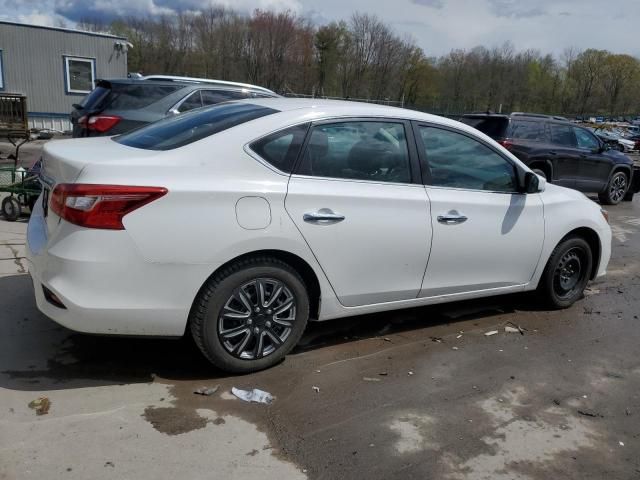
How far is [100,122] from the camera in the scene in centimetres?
743

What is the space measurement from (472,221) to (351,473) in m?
2.17

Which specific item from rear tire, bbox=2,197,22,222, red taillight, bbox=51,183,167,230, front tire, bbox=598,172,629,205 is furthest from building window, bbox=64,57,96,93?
red taillight, bbox=51,183,167,230

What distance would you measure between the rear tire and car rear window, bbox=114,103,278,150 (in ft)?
14.3

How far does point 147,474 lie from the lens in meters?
2.59

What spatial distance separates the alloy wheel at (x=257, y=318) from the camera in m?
3.37

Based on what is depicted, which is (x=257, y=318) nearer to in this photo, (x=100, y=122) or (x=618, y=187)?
(x=100, y=122)

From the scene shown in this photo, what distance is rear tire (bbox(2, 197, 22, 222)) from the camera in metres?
7.52

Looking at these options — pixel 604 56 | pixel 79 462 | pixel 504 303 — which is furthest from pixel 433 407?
pixel 604 56

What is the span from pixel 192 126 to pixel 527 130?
8.84 m

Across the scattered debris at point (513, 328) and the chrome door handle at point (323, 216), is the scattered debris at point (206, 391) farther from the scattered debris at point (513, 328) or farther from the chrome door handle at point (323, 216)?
the scattered debris at point (513, 328)

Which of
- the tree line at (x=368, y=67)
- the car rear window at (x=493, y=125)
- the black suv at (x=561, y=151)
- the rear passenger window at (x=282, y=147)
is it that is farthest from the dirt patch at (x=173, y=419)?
the tree line at (x=368, y=67)

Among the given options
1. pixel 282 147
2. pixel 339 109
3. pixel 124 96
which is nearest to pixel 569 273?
pixel 339 109

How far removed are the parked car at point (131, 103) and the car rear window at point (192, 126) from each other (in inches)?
145

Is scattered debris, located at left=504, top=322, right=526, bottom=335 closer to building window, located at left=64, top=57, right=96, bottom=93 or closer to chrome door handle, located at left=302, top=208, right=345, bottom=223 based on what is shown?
chrome door handle, located at left=302, top=208, right=345, bottom=223
